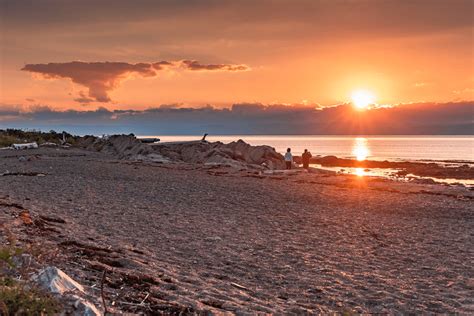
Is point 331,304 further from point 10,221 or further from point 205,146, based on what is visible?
point 205,146

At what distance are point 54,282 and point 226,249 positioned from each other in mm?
5989

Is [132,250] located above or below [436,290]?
above

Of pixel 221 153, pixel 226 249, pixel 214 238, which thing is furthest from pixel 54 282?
pixel 221 153

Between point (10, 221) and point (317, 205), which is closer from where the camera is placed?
point (10, 221)

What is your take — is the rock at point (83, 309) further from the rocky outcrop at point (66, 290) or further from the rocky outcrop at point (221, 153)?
the rocky outcrop at point (221, 153)

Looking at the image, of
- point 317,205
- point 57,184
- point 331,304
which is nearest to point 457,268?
point 331,304

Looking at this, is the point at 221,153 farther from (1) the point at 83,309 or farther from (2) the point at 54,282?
(1) the point at 83,309

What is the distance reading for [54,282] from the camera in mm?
4922

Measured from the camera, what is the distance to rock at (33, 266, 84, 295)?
15.8 ft

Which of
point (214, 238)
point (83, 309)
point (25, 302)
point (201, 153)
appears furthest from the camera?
point (201, 153)

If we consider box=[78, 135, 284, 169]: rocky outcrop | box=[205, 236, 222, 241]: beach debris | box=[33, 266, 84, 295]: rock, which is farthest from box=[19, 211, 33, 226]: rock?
box=[78, 135, 284, 169]: rocky outcrop

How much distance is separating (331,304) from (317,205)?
1149 cm

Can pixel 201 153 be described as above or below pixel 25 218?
above

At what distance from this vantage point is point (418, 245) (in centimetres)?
1215
